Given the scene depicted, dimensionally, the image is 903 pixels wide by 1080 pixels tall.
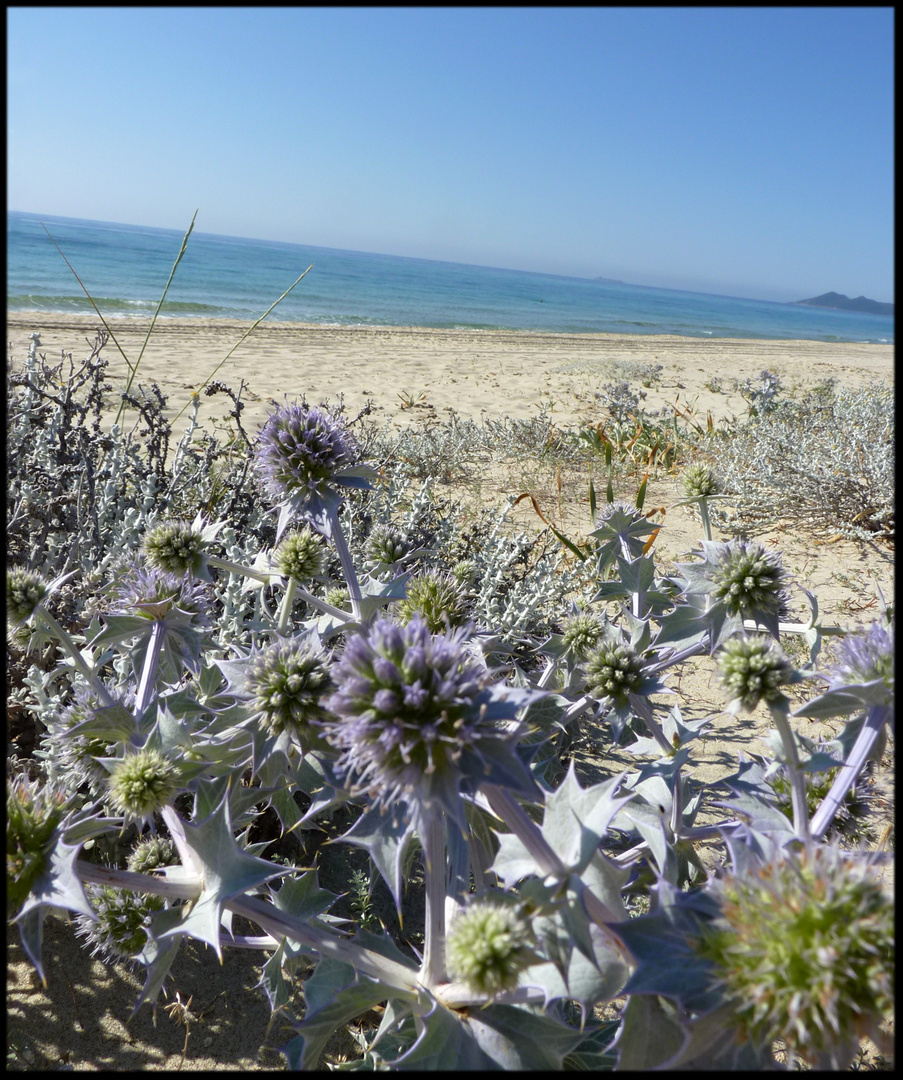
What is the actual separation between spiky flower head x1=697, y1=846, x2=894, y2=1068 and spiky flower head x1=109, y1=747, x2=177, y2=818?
1139 millimetres

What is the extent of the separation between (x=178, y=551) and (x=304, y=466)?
1.55 ft

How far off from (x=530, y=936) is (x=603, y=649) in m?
0.94

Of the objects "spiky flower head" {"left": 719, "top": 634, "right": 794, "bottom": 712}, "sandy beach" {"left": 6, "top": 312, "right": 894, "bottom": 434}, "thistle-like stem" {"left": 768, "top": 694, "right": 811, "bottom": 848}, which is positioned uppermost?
"sandy beach" {"left": 6, "top": 312, "right": 894, "bottom": 434}

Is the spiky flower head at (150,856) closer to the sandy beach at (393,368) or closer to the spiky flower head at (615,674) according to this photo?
the spiky flower head at (615,674)

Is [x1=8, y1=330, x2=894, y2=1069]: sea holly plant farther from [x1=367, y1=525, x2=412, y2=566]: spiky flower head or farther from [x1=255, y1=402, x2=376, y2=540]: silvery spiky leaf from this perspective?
[x1=367, y1=525, x2=412, y2=566]: spiky flower head

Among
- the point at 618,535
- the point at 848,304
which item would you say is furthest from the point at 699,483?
the point at 848,304

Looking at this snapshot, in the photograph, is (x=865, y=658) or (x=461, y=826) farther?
(x=865, y=658)

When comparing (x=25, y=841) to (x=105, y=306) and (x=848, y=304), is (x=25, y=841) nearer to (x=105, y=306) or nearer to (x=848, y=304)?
(x=105, y=306)

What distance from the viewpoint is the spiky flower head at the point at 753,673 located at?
138cm

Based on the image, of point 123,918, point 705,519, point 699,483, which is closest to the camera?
point 123,918

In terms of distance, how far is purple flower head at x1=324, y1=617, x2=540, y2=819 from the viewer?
1.01m

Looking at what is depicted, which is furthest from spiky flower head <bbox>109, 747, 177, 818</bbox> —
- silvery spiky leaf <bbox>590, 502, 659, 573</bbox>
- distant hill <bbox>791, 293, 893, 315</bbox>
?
distant hill <bbox>791, 293, 893, 315</bbox>

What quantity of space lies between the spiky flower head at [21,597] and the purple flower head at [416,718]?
3.41 feet

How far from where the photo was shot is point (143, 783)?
1459 millimetres
